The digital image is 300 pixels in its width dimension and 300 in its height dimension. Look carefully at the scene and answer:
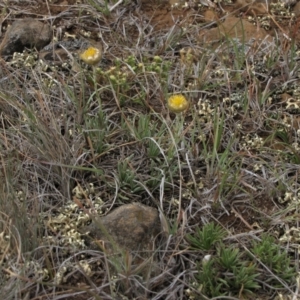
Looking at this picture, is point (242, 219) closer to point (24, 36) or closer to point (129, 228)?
point (129, 228)

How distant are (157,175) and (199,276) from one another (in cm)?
42

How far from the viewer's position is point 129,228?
195cm

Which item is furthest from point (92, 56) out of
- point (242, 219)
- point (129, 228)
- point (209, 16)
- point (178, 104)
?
point (209, 16)

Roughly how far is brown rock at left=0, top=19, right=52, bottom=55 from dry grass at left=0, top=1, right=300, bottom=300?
14 centimetres

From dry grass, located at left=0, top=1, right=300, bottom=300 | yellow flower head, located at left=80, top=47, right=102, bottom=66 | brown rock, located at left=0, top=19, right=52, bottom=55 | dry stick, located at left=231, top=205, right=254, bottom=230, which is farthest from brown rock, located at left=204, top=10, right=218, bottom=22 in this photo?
dry stick, located at left=231, top=205, right=254, bottom=230

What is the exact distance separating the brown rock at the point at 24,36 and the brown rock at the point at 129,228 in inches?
38.8

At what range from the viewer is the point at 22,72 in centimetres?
254

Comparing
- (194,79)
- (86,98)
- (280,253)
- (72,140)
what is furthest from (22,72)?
(280,253)

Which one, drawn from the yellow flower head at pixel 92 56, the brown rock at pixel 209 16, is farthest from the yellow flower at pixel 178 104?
the brown rock at pixel 209 16

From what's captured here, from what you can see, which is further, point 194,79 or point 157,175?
point 194,79

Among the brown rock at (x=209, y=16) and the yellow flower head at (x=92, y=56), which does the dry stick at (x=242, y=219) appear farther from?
the brown rock at (x=209, y=16)

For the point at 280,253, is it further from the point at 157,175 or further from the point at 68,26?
the point at 68,26

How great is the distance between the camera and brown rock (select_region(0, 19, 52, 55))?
262 cm

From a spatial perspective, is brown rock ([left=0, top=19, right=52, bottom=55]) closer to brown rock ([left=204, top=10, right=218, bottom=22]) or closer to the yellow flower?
brown rock ([left=204, top=10, right=218, bottom=22])
